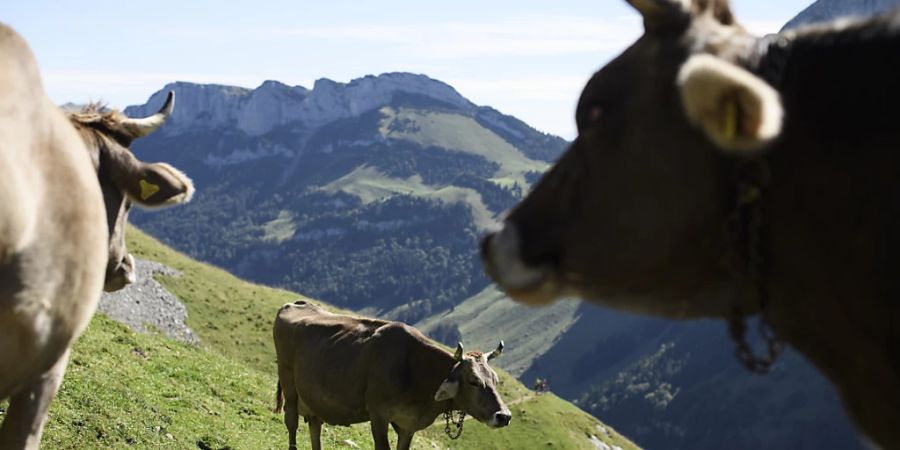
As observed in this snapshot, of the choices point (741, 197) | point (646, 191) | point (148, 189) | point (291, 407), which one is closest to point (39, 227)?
point (148, 189)

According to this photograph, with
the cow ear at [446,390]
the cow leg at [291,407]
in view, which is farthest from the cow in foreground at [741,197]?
the cow leg at [291,407]

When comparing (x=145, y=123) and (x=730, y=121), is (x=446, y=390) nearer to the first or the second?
(x=145, y=123)

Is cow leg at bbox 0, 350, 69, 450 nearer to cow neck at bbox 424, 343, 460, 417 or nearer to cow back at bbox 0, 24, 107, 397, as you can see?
cow back at bbox 0, 24, 107, 397

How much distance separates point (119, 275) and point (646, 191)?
5334 mm

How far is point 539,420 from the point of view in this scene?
2251 inches

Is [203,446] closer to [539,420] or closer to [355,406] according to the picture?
[355,406]

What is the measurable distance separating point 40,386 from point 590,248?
4.66 m

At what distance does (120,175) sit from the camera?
7477 millimetres

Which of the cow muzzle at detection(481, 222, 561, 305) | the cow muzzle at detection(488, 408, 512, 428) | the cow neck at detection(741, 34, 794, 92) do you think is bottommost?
the cow muzzle at detection(488, 408, 512, 428)

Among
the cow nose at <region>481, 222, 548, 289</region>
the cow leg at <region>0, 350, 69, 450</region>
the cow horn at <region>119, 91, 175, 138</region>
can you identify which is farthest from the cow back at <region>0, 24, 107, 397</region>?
the cow nose at <region>481, 222, 548, 289</region>

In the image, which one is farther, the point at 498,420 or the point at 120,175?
the point at 498,420

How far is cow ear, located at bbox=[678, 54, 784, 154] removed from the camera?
3543mm

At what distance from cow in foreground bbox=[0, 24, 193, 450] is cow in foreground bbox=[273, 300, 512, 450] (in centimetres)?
1212

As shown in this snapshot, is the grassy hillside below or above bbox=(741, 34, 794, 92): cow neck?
below
